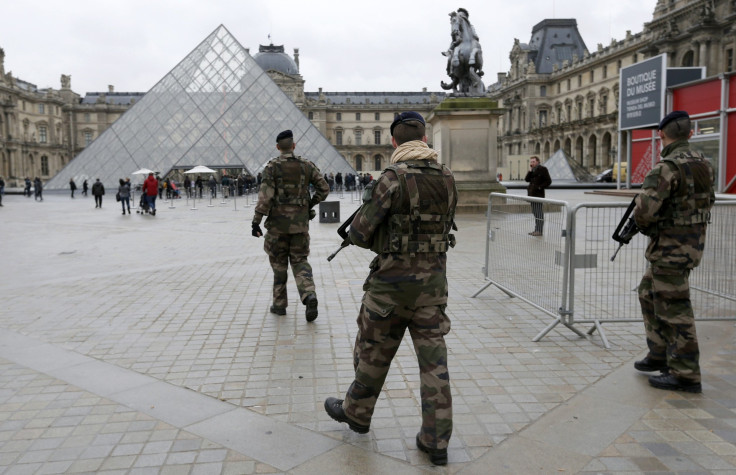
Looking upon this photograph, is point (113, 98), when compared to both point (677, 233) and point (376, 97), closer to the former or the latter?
point (376, 97)

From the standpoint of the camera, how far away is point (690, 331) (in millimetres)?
3748

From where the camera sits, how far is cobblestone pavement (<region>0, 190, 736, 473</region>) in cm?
293

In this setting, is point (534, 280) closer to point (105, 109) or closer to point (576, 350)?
point (576, 350)

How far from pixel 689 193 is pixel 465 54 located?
1254 centimetres

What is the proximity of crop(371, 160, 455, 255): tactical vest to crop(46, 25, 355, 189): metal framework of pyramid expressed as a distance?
108 ft

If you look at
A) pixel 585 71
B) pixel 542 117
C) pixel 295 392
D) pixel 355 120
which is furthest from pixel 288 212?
pixel 355 120

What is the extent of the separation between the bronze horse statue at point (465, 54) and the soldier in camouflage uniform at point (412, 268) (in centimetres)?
1330

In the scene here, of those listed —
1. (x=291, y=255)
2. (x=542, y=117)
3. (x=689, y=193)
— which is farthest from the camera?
(x=542, y=117)

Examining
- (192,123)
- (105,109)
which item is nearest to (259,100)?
(192,123)

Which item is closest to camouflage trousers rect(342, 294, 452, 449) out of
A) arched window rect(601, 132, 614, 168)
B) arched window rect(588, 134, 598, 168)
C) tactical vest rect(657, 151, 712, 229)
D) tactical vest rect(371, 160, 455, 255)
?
tactical vest rect(371, 160, 455, 255)

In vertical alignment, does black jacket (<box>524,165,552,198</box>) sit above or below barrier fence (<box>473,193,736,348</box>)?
above

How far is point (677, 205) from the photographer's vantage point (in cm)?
376

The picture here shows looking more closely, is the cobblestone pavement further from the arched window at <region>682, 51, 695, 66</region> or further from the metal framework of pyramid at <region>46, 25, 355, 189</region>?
the arched window at <region>682, 51, 695, 66</region>

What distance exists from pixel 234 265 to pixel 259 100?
29.6m
